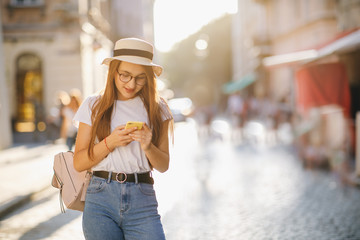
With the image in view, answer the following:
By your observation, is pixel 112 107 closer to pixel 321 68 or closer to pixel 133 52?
pixel 133 52

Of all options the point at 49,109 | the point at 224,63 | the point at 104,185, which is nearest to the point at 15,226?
the point at 104,185

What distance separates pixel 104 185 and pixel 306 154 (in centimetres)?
843

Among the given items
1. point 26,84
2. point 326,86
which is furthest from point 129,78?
point 26,84

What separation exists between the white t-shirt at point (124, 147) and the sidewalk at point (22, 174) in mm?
4378

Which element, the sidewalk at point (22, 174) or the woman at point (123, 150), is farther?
the sidewalk at point (22, 174)

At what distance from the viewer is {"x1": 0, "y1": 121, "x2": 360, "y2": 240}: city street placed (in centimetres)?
549

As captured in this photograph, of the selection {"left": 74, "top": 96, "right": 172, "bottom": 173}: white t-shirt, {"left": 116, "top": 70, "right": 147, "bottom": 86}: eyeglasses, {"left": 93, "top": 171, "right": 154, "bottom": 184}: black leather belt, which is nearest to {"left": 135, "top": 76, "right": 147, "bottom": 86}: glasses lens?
{"left": 116, "top": 70, "right": 147, "bottom": 86}: eyeglasses

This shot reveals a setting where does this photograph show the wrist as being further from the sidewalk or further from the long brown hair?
the sidewalk

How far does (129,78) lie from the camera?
2633 millimetres

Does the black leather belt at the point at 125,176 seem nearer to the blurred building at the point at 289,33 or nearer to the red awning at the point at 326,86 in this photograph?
the blurred building at the point at 289,33

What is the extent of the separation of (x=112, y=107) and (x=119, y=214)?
0.59 m

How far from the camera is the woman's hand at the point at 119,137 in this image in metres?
2.43

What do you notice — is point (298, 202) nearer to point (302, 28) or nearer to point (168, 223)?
point (168, 223)

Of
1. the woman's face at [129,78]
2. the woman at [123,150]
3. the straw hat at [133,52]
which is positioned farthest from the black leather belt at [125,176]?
the straw hat at [133,52]
